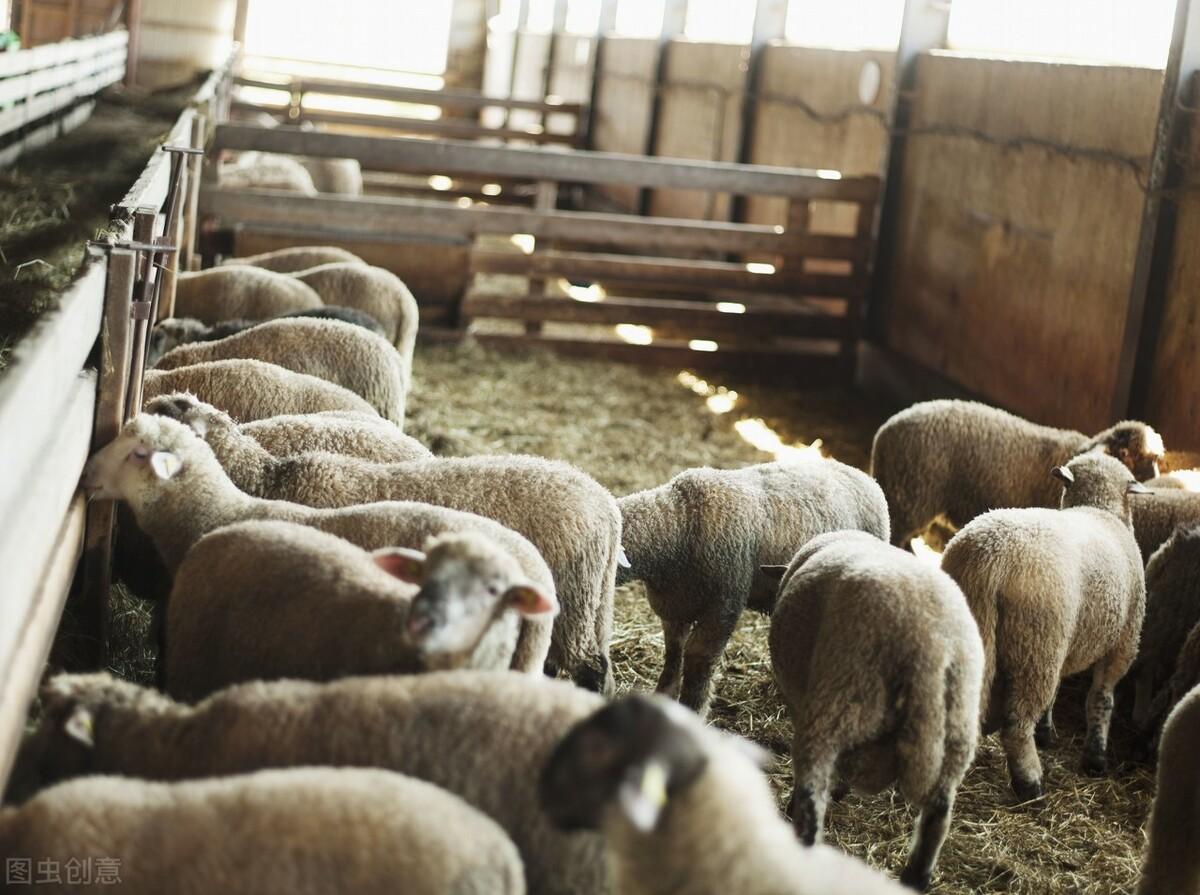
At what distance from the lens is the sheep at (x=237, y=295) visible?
280 inches

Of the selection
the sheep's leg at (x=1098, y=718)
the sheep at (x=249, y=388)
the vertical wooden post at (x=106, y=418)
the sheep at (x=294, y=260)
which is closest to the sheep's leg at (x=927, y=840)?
the sheep's leg at (x=1098, y=718)

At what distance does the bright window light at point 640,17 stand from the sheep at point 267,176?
606 centimetres

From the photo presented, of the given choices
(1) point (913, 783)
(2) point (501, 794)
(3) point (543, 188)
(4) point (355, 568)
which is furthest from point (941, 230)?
(2) point (501, 794)

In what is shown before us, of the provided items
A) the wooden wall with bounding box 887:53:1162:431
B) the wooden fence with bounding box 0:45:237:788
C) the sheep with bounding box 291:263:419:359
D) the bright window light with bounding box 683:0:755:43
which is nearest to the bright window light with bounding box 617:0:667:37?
the bright window light with bounding box 683:0:755:43

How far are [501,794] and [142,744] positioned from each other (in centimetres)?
70

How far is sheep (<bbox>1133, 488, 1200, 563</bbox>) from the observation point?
5.59 m

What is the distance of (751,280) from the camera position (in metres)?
10.9

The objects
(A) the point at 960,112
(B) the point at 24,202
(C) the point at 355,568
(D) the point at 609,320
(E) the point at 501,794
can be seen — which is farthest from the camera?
(D) the point at 609,320

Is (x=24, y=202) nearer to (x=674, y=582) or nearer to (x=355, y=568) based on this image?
(x=674, y=582)

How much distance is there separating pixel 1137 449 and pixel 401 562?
362 centimetres

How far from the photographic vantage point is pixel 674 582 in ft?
16.3

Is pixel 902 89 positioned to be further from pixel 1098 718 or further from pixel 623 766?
pixel 623 766

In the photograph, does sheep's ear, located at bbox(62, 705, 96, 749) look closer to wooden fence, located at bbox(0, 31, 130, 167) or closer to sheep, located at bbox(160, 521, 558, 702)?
sheep, located at bbox(160, 521, 558, 702)

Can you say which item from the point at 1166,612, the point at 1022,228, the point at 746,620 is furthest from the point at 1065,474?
the point at 1022,228
